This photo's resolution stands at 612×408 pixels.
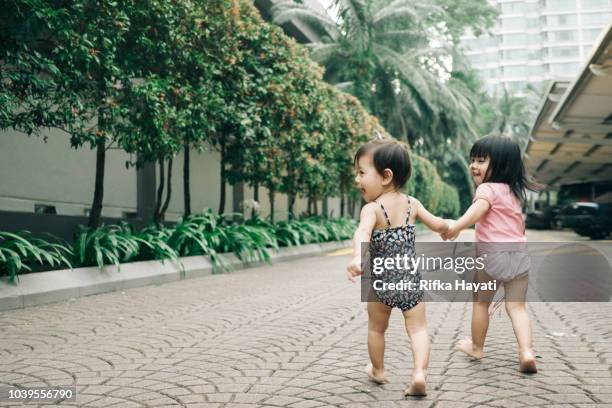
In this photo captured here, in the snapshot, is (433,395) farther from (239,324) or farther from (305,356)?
(239,324)

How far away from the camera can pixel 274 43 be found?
13.8m

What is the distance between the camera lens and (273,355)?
14.1 feet

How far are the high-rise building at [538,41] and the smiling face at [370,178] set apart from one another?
11862 cm

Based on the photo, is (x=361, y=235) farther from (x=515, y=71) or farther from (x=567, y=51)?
(x=515, y=71)

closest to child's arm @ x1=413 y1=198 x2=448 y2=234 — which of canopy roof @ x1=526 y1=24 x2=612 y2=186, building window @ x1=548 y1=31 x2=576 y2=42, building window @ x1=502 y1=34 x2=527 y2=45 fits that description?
canopy roof @ x1=526 y1=24 x2=612 y2=186

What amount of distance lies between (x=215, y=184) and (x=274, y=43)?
30.7 ft

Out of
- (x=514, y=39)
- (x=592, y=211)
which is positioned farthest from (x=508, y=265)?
(x=514, y=39)

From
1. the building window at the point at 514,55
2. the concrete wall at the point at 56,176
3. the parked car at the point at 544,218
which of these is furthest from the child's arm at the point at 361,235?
the building window at the point at 514,55

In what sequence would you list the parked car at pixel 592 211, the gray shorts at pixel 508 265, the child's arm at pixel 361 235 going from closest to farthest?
the child's arm at pixel 361 235 < the gray shorts at pixel 508 265 < the parked car at pixel 592 211

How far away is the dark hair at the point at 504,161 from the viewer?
148 inches

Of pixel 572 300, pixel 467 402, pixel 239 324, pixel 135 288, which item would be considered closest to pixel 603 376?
pixel 467 402

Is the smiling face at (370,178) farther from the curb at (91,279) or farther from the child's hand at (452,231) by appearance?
the curb at (91,279)

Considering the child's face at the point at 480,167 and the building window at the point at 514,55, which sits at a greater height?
the building window at the point at 514,55

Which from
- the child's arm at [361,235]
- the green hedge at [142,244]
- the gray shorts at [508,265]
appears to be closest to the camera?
the child's arm at [361,235]
